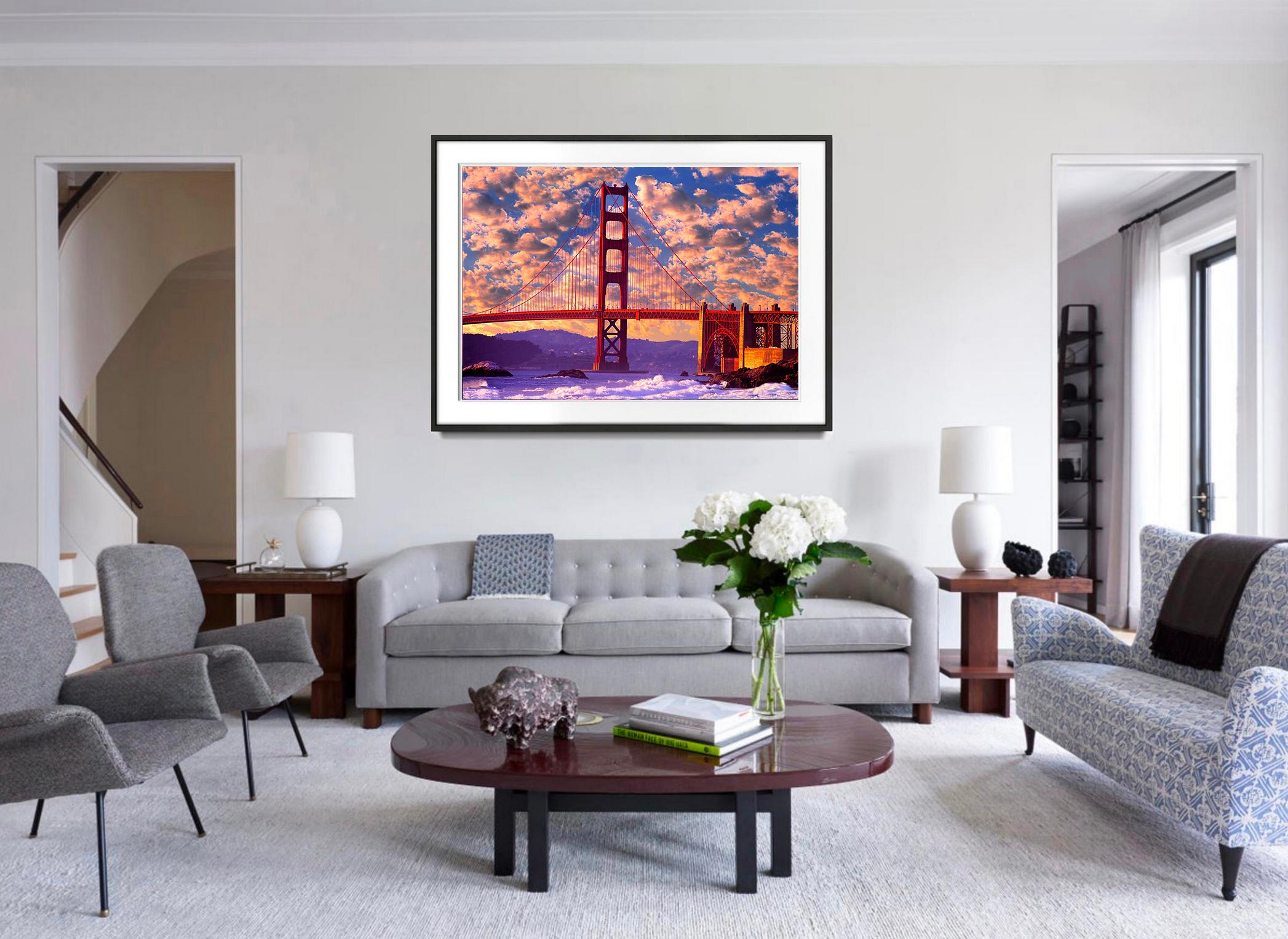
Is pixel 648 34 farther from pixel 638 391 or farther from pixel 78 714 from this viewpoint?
pixel 78 714

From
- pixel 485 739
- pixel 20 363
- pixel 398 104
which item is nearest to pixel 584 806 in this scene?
pixel 485 739

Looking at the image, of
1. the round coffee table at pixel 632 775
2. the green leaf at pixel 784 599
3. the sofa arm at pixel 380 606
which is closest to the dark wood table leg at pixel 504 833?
the round coffee table at pixel 632 775

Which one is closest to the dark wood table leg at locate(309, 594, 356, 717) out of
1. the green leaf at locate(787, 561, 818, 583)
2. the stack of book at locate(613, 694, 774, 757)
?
the stack of book at locate(613, 694, 774, 757)

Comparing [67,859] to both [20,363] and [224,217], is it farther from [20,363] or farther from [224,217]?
[224,217]

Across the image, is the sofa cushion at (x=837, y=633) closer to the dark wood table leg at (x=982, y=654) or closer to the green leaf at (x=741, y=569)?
the dark wood table leg at (x=982, y=654)

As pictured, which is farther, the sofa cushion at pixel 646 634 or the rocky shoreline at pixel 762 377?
the rocky shoreline at pixel 762 377
